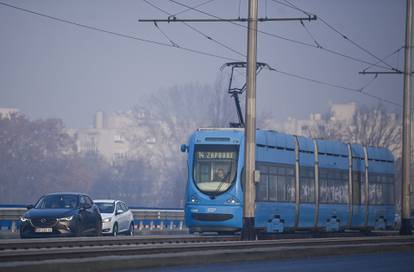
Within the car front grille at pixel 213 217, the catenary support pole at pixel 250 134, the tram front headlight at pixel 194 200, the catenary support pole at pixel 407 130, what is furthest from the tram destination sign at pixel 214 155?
the catenary support pole at pixel 407 130

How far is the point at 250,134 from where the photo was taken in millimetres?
33531

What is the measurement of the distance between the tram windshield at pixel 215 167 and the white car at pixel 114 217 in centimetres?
473

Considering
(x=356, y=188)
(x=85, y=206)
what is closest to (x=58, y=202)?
(x=85, y=206)

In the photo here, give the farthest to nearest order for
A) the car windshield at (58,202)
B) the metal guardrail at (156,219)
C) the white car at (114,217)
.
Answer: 1. the metal guardrail at (156,219)
2. the white car at (114,217)
3. the car windshield at (58,202)

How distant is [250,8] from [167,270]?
14965 millimetres

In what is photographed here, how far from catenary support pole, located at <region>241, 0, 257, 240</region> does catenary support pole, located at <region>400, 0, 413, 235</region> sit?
11868 millimetres

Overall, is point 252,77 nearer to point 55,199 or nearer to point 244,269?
point 55,199

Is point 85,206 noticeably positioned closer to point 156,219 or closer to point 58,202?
point 58,202

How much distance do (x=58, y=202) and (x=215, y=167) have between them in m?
6.30

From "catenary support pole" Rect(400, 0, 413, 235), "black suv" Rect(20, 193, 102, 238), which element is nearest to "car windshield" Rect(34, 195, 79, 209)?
"black suv" Rect(20, 193, 102, 238)

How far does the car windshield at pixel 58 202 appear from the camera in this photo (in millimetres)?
33094

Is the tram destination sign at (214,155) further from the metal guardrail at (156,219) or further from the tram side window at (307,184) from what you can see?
the metal guardrail at (156,219)

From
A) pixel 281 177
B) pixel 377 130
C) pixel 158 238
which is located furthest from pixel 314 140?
pixel 377 130

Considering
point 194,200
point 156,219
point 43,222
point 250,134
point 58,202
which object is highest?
point 250,134
